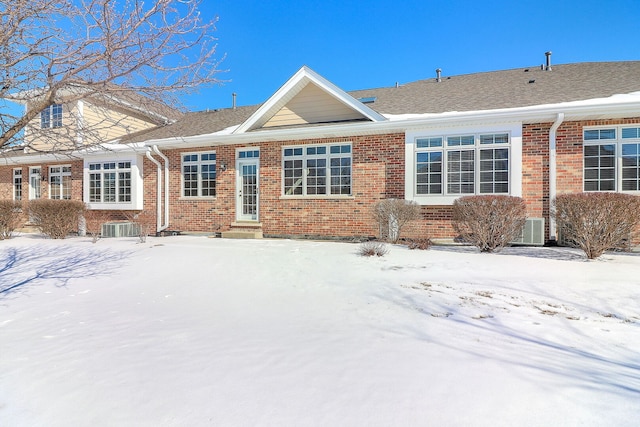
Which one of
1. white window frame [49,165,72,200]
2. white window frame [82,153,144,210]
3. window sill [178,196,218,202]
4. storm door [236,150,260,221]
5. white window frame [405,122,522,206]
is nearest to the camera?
white window frame [405,122,522,206]

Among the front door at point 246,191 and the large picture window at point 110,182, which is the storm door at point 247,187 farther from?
the large picture window at point 110,182

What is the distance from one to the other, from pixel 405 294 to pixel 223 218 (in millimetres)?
8710

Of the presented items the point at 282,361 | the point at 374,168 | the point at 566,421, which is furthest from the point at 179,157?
the point at 566,421

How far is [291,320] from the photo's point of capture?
3.51 m

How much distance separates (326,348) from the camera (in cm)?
280

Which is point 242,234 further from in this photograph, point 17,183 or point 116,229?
point 17,183

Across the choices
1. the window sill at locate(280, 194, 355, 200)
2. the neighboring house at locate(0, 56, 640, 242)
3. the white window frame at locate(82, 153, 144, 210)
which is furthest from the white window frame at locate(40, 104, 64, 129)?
the window sill at locate(280, 194, 355, 200)

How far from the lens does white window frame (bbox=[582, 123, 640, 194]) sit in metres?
8.23

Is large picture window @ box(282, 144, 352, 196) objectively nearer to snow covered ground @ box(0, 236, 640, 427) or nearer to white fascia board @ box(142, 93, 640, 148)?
white fascia board @ box(142, 93, 640, 148)

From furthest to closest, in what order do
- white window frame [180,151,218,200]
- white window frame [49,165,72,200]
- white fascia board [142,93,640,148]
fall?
1. white window frame [49,165,72,200]
2. white window frame [180,151,218,200]
3. white fascia board [142,93,640,148]

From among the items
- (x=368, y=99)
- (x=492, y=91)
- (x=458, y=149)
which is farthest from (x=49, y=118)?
(x=492, y=91)

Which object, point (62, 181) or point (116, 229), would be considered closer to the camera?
point (116, 229)

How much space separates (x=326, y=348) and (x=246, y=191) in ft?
31.1

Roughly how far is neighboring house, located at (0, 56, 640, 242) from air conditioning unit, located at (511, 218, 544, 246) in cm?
3
